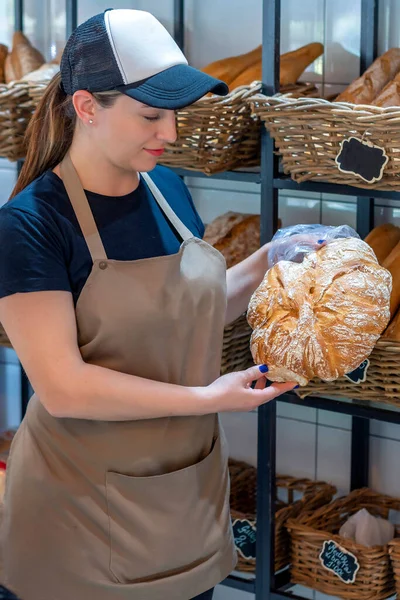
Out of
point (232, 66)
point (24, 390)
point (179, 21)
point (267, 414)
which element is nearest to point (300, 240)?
point (267, 414)

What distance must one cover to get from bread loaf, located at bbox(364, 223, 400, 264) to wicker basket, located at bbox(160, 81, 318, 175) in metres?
0.33

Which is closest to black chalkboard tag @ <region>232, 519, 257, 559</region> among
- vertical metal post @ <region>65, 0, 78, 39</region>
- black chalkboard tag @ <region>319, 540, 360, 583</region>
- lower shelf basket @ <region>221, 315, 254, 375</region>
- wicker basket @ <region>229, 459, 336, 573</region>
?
wicker basket @ <region>229, 459, 336, 573</region>

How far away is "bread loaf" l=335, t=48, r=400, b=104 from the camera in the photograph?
6.34ft

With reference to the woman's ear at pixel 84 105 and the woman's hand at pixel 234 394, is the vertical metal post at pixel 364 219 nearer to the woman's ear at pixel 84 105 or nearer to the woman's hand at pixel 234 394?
the woman's hand at pixel 234 394

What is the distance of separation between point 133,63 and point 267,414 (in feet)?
3.31

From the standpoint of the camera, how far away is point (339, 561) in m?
2.16

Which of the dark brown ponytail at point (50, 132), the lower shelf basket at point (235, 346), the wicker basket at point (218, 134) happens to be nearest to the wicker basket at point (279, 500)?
the lower shelf basket at point (235, 346)

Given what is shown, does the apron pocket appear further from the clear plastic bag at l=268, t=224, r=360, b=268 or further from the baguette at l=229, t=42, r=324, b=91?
the baguette at l=229, t=42, r=324, b=91

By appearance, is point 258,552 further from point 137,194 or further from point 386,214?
point 137,194

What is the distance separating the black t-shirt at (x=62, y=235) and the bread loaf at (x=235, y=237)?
0.58 meters

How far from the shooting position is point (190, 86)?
55.8 inches

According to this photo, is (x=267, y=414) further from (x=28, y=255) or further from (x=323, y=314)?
(x=28, y=255)

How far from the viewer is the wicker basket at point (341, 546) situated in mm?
2127

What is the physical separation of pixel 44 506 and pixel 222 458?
338 mm
